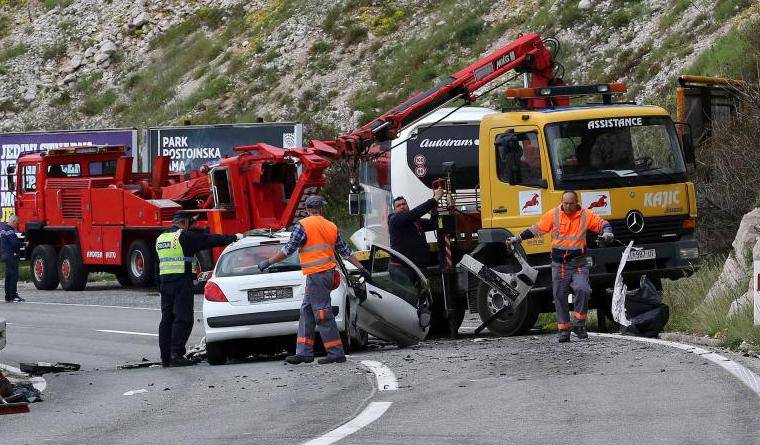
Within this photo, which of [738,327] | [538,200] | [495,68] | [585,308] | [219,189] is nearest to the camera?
[738,327]

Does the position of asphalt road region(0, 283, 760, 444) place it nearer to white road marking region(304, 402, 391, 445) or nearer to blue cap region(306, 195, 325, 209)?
white road marking region(304, 402, 391, 445)

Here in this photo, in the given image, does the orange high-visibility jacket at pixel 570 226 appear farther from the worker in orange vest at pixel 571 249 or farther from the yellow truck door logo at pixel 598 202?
the yellow truck door logo at pixel 598 202

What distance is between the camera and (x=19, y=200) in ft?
108

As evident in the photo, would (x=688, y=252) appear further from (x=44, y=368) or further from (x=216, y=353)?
(x=44, y=368)

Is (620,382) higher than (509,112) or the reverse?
Result: the reverse

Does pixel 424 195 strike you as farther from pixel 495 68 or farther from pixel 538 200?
pixel 538 200

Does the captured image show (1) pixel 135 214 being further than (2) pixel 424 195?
Yes

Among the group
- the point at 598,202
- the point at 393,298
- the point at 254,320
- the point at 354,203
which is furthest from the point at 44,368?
the point at 354,203

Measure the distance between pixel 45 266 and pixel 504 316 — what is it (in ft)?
60.3

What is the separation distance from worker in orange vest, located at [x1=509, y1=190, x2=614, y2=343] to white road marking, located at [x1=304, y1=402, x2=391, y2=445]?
489 centimetres

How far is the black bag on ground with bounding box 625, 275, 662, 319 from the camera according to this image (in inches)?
594

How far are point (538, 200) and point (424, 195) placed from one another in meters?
4.67

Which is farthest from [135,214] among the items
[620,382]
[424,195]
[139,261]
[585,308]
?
[620,382]

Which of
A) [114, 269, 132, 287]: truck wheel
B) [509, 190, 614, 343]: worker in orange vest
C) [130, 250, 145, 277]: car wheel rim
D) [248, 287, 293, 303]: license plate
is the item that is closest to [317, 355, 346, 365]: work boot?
[248, 287, 293, 303]: license plate
